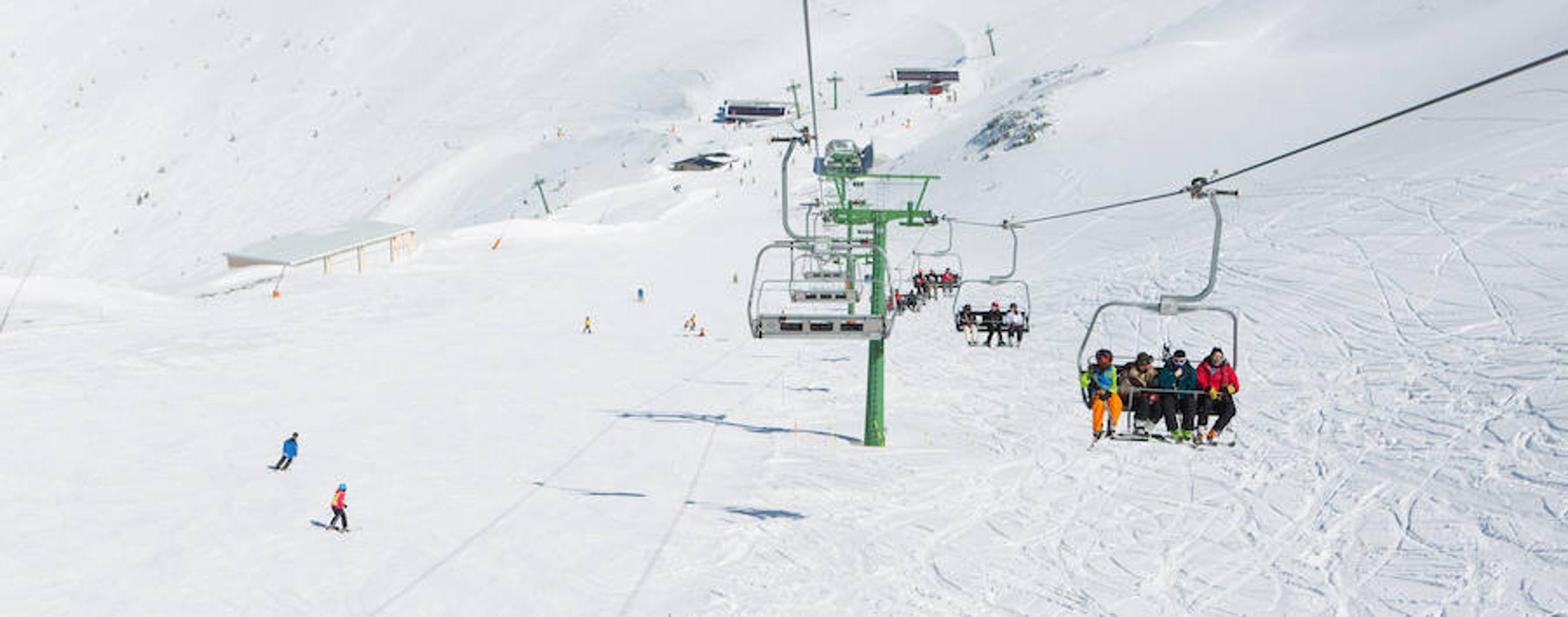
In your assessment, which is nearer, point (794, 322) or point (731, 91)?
point (794, 322)

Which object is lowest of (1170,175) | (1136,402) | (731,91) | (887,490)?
(887,490)

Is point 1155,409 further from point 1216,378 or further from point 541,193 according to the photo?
point 541,193

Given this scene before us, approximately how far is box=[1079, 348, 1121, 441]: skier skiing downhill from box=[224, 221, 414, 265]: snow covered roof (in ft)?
131

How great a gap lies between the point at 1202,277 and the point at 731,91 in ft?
191

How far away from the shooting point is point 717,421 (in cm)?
2269

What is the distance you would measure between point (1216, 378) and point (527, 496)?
11.4 meters

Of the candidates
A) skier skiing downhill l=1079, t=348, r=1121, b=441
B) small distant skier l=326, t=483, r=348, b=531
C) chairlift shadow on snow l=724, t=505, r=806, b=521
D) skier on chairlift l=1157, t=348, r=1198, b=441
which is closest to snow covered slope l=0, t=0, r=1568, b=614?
chairlift shadow on snow l=724, t=505, r=806, b=521

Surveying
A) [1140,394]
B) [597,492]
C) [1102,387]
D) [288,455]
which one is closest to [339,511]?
[288,455]

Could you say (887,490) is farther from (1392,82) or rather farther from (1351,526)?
(1392,82)

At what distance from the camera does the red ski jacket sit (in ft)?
35.3

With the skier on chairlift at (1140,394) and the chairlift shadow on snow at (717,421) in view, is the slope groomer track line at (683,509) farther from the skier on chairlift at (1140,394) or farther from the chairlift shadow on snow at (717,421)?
the skier on chairlift at (1140,394)

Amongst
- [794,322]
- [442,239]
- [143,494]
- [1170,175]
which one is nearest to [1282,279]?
[1170,175]

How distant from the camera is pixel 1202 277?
33281 mm

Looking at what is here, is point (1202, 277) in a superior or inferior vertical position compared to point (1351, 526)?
superior
